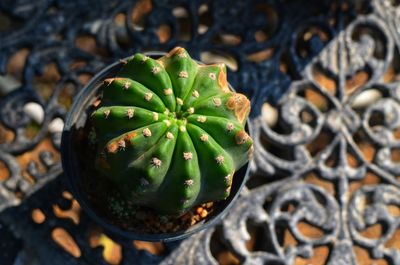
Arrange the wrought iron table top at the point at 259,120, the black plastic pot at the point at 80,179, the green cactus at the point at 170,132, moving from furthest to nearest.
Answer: the wrought iron table top at the point at 259,120 → the black plastic pot at the point at 80,179 → the green cactus at the point at 170,132

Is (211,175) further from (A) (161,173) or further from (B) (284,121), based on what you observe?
(B) (284,121)

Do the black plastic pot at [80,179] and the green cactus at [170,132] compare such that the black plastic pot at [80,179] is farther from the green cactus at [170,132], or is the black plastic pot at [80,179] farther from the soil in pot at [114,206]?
the green cactus at [170,132]

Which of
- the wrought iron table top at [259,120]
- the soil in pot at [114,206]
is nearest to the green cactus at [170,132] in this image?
the soil in pot at [114,206]

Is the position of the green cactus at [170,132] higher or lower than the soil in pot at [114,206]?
higher

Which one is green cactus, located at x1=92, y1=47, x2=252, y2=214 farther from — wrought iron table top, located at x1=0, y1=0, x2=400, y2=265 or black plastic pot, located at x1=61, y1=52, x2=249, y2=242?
wrought iron table top, located at x1=0, y1=0, x2=400, y2=265

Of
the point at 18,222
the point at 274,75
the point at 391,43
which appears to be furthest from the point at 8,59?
the point at 391,43

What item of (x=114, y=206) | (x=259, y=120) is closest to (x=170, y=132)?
(x=114, y=206)

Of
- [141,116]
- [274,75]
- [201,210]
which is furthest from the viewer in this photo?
[274,75]
